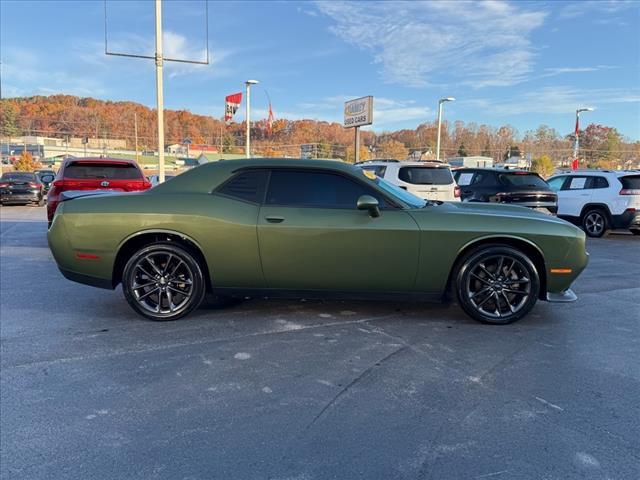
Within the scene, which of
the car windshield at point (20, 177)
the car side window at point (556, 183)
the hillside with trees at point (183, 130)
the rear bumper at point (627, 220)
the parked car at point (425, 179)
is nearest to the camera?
the parked car at point (425, 179)

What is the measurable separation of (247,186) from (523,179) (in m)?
9.16

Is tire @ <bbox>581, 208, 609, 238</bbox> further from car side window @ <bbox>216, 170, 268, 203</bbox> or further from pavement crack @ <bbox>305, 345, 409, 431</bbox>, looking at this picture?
car side window @ <bbox>216, 170, 268, 203</bbox>

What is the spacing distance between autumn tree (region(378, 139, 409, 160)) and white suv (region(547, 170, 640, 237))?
5298cm

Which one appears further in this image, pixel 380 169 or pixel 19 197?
pixel 19 197

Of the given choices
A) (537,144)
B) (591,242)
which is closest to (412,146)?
(537,144)

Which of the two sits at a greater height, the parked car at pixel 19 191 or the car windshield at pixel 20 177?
the car windshield at pixel 20 177

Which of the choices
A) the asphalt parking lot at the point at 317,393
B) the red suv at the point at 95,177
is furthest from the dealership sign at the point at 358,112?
the asphalt parking lot at the point at 317,393

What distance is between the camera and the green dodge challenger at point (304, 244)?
444cm

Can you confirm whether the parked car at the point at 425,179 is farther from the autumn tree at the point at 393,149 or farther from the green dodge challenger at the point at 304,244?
the autumn tree at the point at 393,149

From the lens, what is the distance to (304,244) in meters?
4.44

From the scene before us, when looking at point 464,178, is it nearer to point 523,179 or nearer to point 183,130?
point 523,179

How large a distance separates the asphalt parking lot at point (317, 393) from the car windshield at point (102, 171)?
402 cm

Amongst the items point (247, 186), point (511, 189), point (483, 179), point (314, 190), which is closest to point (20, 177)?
point (483, 179)

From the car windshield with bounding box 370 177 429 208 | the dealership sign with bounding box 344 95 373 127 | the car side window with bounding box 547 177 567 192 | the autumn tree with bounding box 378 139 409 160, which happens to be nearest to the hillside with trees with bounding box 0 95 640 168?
the autumn tree with bounding box 378 139 409 160
